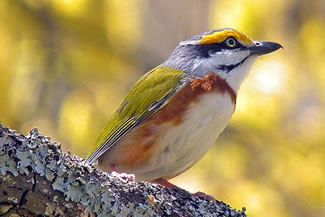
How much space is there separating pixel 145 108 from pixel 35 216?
2158mm

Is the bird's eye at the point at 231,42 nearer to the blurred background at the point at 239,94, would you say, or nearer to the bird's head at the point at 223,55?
the bird's head at the point at 223,55

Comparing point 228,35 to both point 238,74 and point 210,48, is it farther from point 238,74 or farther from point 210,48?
point 238,74

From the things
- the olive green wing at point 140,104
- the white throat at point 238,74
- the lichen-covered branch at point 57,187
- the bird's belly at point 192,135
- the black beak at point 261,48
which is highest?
the black beak at point 261,48

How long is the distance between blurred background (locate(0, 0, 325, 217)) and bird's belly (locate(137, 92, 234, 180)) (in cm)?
205

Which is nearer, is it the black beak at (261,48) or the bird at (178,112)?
Answer: the bird at (178,112)

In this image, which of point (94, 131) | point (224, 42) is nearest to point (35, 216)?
point (224, 42)

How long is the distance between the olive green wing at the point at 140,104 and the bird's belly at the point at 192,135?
279mm

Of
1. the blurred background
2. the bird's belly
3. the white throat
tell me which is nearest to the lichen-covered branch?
the bird's belly

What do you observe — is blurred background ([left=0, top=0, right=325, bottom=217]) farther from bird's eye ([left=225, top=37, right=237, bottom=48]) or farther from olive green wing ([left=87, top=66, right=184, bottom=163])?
bird's eye ([left=225, top=37, right=237, bottom=48])

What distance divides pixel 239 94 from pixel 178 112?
281cm

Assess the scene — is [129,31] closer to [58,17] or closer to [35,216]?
[58,17]

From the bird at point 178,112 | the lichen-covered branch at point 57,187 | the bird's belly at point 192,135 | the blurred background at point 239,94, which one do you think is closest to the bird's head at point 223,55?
the bird at point 178,112

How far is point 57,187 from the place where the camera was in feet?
11.9

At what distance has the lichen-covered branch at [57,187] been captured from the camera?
3500 millimetres
